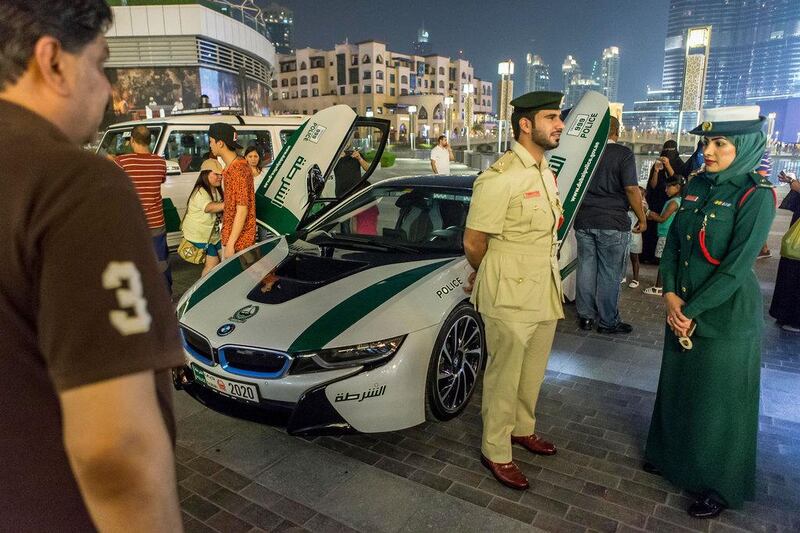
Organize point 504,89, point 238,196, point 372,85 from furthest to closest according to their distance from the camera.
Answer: point 372,85 → point 504,89 → point 238,196

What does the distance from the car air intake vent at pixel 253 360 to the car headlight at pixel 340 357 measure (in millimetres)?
102

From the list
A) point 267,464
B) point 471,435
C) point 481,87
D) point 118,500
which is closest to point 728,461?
point 471,435

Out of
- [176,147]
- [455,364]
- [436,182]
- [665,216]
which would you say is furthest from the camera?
[176,147]

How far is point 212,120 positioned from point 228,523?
7.20 m

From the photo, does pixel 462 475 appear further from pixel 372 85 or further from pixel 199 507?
pixel 372 85

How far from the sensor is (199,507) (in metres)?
2.74

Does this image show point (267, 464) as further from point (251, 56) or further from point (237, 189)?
point (251, 56)

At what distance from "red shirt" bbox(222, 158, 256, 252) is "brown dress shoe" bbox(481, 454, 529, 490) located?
10.8ft

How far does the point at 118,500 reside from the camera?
31.0 inches

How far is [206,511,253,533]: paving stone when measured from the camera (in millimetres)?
2586

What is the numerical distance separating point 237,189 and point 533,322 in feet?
10.6

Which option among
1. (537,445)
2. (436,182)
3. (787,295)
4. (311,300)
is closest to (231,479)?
(311,300)

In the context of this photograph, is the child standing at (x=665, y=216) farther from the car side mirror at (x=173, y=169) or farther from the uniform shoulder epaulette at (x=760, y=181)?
the car side mirror at (x=173, y=169)

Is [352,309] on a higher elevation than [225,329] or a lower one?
higher
